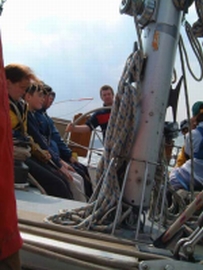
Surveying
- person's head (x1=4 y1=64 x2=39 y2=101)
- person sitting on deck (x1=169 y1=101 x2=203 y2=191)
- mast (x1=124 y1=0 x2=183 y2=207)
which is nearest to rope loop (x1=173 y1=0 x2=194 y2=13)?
mast (x1=124 y1=0 x2=183 y2=207)

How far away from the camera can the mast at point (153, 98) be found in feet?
6.15

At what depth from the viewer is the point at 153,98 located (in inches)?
74.1

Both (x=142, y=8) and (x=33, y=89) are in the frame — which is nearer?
(x=142, y=8)

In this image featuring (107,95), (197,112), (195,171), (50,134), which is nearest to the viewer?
(195,171)

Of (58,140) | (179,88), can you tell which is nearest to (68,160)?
(58,140)

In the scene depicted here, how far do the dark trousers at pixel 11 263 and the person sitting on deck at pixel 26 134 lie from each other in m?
2.08

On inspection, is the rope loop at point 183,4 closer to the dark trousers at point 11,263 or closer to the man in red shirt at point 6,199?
the man in red shirt at point 6,199

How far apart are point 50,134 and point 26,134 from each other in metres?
0.80

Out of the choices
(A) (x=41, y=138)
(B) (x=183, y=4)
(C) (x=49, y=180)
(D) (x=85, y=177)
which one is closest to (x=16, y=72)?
(A) (x=41, y=138)

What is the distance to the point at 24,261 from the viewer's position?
4.51 feet

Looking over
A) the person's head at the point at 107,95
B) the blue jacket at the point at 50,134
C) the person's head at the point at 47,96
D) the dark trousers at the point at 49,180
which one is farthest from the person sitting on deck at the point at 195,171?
the person's head at the point at 107,95

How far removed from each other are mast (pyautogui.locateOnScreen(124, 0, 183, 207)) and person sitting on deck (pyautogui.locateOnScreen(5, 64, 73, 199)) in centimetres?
134

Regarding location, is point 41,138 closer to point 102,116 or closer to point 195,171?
point 102,116

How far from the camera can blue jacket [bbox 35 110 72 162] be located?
379cm
